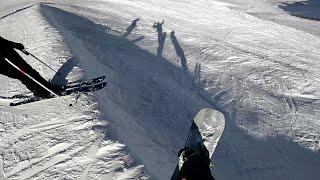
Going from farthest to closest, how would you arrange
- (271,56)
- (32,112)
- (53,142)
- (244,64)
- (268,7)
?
(268,7) < (271,56) < (244,64) < (32,112) < (53,142)

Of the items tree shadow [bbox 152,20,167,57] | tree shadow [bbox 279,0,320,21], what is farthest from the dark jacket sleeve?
tree shadow [bbox 279,0,320,21]

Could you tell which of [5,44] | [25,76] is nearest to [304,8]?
[25,76]

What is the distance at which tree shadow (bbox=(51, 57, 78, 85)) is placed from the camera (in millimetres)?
7548

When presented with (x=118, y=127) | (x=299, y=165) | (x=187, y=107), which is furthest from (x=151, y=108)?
(x=299, y=165)

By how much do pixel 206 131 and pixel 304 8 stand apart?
15.1 meters

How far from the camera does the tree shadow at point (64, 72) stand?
297 inches

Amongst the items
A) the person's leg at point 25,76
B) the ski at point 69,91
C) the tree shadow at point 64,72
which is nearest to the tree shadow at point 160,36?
the tree shadow at point 64,72

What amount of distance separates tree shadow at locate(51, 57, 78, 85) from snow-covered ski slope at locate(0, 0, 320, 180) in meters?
0.04

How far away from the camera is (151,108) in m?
7.90

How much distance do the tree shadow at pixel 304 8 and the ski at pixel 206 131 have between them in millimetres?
13163

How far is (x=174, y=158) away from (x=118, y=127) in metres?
1.06

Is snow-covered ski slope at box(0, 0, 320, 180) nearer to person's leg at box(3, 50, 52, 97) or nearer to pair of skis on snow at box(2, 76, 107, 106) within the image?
pair of skis on snow at box(2, 76, 107, 106)

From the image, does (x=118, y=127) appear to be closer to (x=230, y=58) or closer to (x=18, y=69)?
(x=18, y=69)

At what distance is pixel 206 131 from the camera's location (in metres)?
6.04
